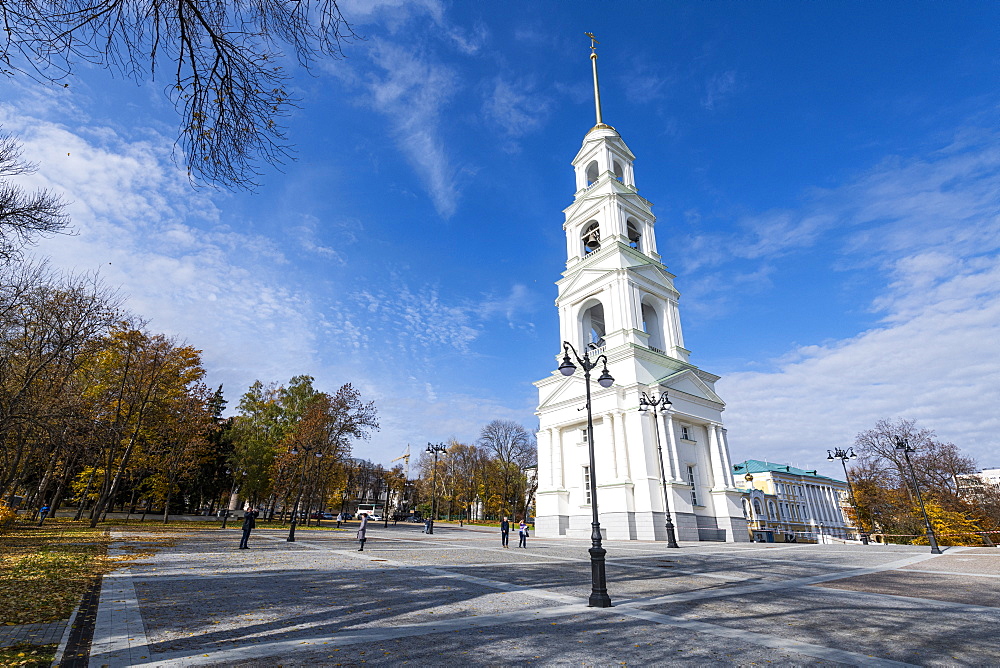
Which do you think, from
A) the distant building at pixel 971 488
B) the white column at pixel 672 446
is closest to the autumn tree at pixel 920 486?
the distant building at pixel 971 488

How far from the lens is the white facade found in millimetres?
31328

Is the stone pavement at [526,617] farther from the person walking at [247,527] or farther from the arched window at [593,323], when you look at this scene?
the arched window at [593,323]

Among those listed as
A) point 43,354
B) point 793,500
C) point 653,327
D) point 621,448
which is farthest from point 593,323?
point 793,500

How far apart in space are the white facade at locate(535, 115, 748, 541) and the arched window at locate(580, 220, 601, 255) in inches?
6.8

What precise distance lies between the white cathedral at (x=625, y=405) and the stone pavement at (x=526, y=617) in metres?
18.1

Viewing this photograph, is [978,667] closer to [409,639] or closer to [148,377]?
[409,639]

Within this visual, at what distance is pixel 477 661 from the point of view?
17.0 ft

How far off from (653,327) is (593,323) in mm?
5531

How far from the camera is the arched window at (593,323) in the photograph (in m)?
41.3

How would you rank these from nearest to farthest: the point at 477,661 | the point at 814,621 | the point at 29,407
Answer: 1. the point at 477,661
2. the point at 814,621
3. the point at 29,407

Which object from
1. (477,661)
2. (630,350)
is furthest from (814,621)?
(630,350)

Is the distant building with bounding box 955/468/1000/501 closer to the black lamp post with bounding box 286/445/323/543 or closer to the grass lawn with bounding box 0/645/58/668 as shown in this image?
the black lamp post with bounding box 286/445/323/543

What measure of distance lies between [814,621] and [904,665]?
235 centimetres

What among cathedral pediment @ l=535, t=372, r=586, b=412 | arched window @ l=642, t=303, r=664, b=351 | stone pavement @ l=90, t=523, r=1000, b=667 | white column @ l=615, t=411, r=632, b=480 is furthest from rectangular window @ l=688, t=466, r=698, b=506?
stone pavement @ l=90, t=523, r=1000, b=667
